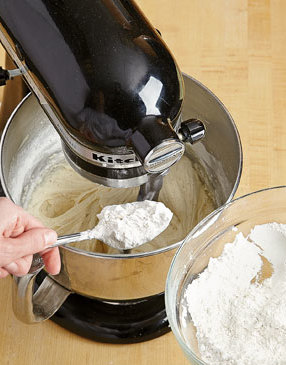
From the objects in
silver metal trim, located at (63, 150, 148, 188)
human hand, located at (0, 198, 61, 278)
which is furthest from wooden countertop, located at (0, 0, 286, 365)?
silver metal trim, located at (63, 150, 148, 188)

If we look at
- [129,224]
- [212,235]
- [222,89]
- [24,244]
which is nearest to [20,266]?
[24,244]

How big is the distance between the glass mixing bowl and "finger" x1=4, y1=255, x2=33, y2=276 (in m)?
0.18

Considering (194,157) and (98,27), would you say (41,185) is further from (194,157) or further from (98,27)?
(98,27)

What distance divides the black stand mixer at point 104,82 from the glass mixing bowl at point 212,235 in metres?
0.13

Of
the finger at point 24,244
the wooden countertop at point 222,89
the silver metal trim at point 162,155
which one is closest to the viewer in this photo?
the silver metal trim at point 162,155

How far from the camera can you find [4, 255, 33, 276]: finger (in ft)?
2.89

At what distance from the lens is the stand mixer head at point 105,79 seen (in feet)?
2.44

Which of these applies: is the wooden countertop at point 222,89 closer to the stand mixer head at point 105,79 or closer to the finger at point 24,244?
the finger at point 24,244

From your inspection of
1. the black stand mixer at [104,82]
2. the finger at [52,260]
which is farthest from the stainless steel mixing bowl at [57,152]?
the black stand mixer at [104,82]

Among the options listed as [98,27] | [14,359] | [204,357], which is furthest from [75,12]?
[14,359]

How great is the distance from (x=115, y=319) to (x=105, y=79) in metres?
0.45

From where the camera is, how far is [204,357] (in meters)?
0.84

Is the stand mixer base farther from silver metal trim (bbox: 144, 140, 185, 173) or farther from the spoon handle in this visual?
silver metal trim (bbox: 144, 140, 185, 173)

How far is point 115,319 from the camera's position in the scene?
1.06 m
